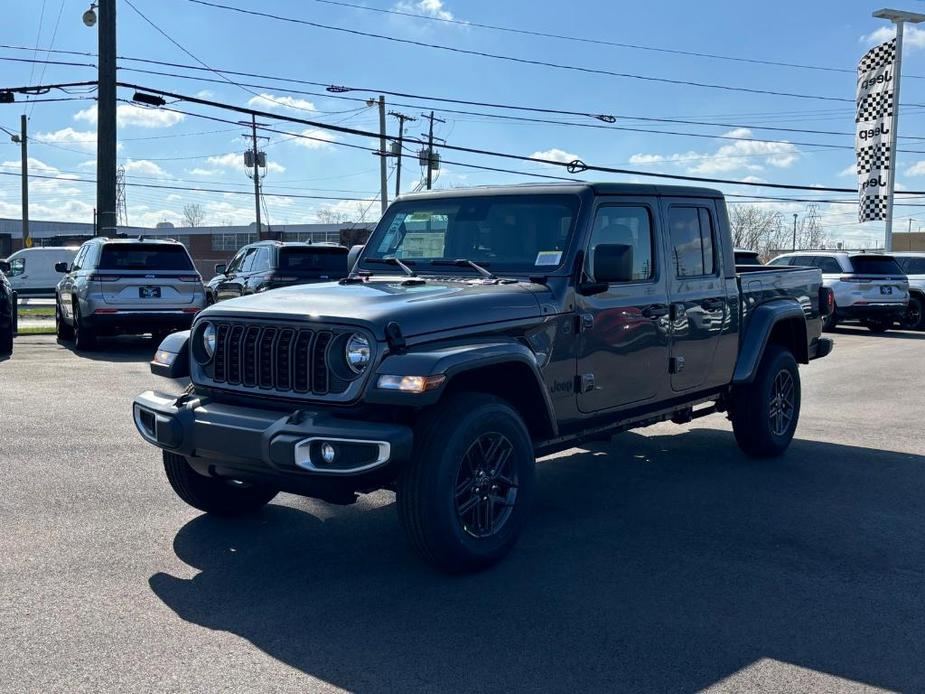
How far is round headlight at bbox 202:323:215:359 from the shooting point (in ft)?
17.4

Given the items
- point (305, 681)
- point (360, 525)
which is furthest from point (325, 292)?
point (305, 681)

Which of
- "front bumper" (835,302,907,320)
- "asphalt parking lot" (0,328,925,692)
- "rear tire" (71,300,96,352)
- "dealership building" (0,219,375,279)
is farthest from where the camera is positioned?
"dealership building" (0,219,375,279)

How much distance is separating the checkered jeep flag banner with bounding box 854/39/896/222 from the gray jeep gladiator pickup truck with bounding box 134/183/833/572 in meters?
31.3

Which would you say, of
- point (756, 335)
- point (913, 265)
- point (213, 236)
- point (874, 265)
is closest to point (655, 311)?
point (756, 335)

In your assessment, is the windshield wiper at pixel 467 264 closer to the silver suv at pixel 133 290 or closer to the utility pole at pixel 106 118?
the silver suv at pixel 133 290

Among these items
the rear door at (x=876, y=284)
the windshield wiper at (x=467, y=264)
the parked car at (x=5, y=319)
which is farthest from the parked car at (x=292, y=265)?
the rear door at (x=876, y=284)

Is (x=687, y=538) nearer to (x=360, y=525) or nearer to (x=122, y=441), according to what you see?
(x=360, y=525)

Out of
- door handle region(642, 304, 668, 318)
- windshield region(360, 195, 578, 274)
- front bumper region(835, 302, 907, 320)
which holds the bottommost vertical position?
front bumper region(835, 302, 907, 320)

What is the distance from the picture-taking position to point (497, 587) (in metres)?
4.77

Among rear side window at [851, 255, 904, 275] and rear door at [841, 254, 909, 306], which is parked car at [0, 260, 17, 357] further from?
rear side window at [851, 255, 904, 275]

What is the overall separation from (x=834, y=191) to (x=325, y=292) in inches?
1565

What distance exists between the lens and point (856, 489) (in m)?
6.88

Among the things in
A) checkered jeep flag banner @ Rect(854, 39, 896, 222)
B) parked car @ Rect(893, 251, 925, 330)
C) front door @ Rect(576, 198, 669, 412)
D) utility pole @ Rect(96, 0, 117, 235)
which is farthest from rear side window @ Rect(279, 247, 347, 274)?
checkered jeep flag banner @ Rect(854, 39, 896, 222)

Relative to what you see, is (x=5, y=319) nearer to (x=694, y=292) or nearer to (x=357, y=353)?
(x=694, y=292)
